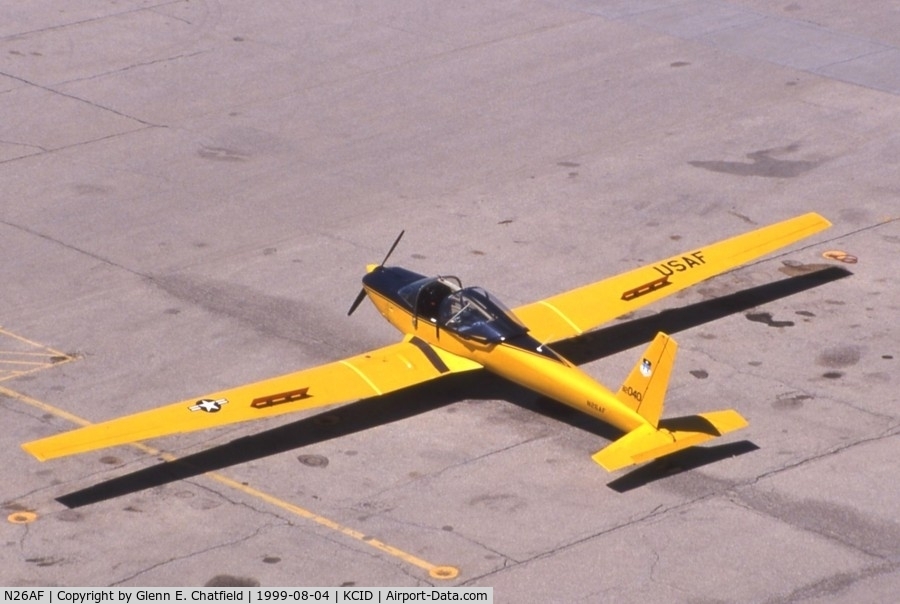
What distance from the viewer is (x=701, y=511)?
20156 millimetres

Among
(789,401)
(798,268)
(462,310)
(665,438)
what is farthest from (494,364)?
(798,268)

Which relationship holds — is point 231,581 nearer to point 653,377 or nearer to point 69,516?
point 69,516

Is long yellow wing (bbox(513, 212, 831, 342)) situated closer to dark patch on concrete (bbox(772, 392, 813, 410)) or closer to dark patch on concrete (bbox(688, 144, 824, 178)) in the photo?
dark patch on concrete (bbox(772, 392, 813, 410))

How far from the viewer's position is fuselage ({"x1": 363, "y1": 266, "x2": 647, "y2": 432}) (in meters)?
21.6

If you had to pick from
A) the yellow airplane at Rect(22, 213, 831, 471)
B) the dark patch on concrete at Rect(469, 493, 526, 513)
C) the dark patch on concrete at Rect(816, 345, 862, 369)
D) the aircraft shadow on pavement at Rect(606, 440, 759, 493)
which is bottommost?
the dark patch on concrete at Rect(816, 345, 862, 369)

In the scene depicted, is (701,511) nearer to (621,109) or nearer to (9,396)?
(9,396)

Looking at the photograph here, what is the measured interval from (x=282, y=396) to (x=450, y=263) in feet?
24.0

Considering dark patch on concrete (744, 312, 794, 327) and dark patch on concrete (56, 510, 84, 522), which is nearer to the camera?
dark patch on concrete (56, 510, 84, 522)

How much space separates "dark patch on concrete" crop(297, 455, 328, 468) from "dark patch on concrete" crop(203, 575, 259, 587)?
3.06 meters

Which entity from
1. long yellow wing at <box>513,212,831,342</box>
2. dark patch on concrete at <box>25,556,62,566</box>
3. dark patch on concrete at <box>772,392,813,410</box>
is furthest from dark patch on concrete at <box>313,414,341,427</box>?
dark patch on concrete at <box>772,392,813,410</box>

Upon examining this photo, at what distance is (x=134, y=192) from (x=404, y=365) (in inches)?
440

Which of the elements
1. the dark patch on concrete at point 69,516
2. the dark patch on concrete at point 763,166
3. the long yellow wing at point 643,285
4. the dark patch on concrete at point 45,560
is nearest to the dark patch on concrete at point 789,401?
the long yellow wing at point 643,285

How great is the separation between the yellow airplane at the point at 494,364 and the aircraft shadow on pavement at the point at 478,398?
0.66 metres

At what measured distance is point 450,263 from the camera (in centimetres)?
2844
